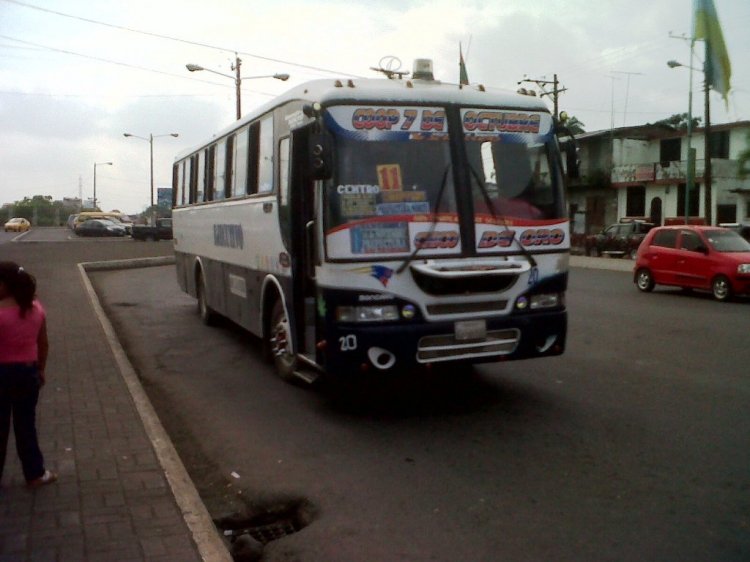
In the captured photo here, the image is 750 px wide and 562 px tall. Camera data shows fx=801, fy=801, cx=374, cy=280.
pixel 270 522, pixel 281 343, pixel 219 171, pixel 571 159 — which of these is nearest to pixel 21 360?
pixel 270 522

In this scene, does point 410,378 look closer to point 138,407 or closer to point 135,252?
point 138,407

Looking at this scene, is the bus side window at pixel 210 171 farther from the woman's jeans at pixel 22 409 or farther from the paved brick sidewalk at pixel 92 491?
the woman's jeans at pixel 22 409

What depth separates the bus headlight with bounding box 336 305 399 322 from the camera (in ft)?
22.5

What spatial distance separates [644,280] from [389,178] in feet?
45.9

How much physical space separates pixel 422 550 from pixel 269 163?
5463 mm

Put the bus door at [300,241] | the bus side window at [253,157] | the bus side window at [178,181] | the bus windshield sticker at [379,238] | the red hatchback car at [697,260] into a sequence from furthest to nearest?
the red hatchback car at [697,260], the bus side window at [178,181], the bus side window at [253,157], the bus door at [300,241], the bus windshield sticker at [379,238]

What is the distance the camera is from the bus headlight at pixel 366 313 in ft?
22.5

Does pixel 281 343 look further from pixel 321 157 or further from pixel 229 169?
pixel 229 169

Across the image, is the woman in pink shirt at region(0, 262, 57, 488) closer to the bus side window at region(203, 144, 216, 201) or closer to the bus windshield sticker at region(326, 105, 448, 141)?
the bus windshield sticker at region(326, 105, 448, 141)

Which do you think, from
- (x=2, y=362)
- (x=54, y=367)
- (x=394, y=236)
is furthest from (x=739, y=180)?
(x=54, y=367)

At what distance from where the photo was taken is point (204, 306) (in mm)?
13781

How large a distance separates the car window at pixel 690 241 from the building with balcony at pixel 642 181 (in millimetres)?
25423

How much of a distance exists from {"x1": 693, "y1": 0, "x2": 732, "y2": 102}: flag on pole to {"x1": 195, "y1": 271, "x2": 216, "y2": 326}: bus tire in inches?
467

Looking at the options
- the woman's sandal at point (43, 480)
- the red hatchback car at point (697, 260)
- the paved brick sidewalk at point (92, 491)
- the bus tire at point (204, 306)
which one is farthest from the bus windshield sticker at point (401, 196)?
the red hatchback car at point (697, 260)
